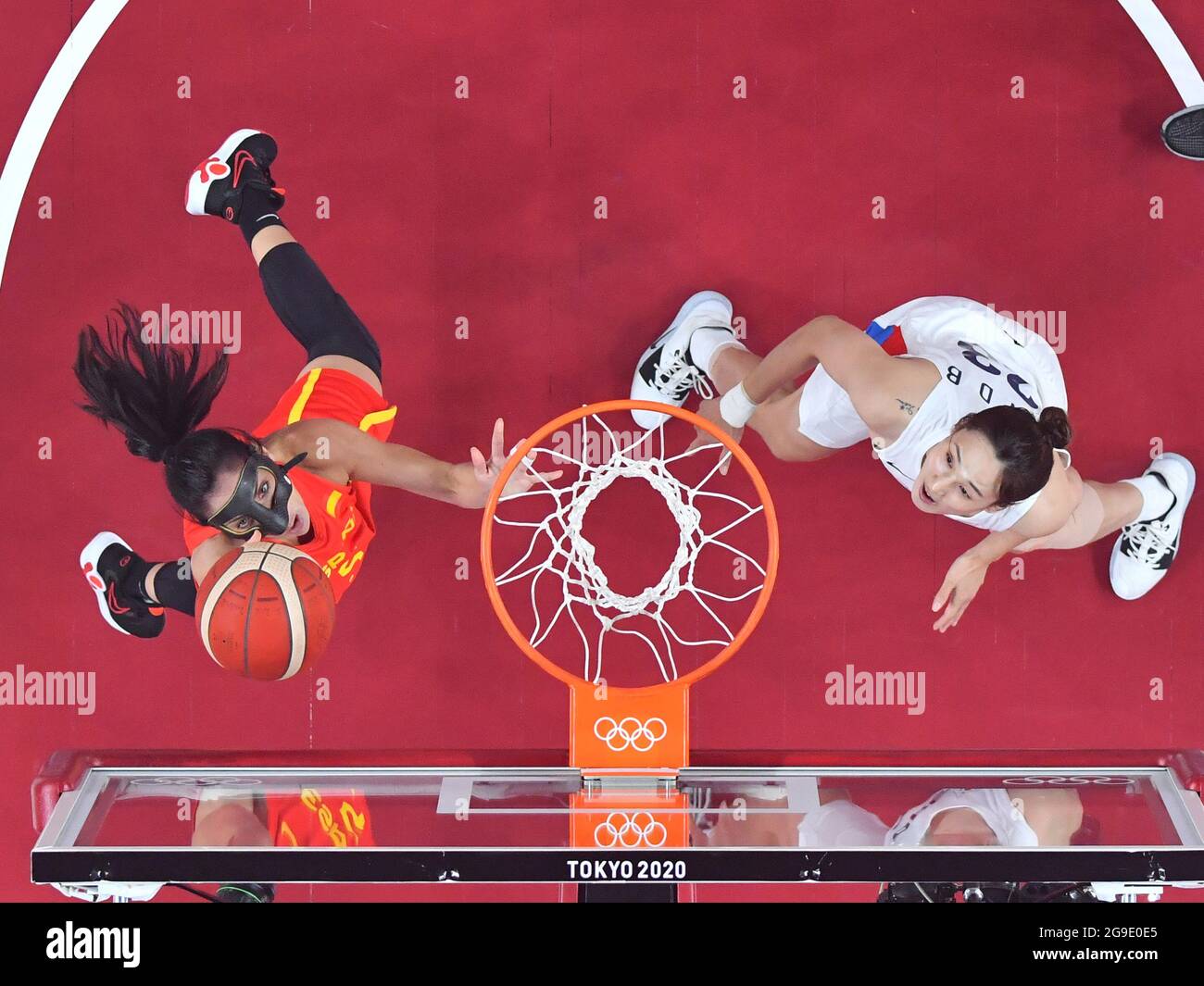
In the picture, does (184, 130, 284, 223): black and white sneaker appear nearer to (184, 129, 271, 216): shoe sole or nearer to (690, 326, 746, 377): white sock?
(184, 129, 271, 216): shoe sole

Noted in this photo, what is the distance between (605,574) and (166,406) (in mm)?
1725

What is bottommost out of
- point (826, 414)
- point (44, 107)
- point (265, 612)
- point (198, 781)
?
point (198, 781)

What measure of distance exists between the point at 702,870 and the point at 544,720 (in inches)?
65.0

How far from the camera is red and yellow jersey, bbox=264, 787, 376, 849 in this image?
340 centimetres

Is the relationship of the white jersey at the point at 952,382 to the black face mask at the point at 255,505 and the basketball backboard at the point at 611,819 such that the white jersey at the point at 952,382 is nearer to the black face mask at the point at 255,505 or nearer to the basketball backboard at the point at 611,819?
the basketball backboard at the point at 611,819

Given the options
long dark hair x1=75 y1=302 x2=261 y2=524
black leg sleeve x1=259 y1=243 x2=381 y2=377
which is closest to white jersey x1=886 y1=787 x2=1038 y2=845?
long dark hair x1=75 y1=302 x2=261 y2=524

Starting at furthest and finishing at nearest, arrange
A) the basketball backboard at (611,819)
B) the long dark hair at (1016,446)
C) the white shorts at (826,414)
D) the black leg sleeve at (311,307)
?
the black leg sleeve at (311,307) < the white shorts at (826,414) < the long dark hair at (1016,446) < the basketball backboard at (611,819)

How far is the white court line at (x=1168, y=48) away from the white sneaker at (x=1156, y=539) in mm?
1408

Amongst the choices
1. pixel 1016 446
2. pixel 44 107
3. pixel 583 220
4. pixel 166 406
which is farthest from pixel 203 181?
pixel 1016 446

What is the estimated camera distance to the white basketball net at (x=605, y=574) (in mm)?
4672

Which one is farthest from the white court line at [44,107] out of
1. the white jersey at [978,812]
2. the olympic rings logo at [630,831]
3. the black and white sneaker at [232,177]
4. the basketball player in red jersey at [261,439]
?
the white jersey at [978,812]

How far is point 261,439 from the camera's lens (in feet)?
13.7

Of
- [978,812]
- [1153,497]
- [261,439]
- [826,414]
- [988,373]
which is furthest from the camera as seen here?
[1153,497]

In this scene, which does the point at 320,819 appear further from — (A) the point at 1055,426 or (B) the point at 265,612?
(A) the point at 1055,426
